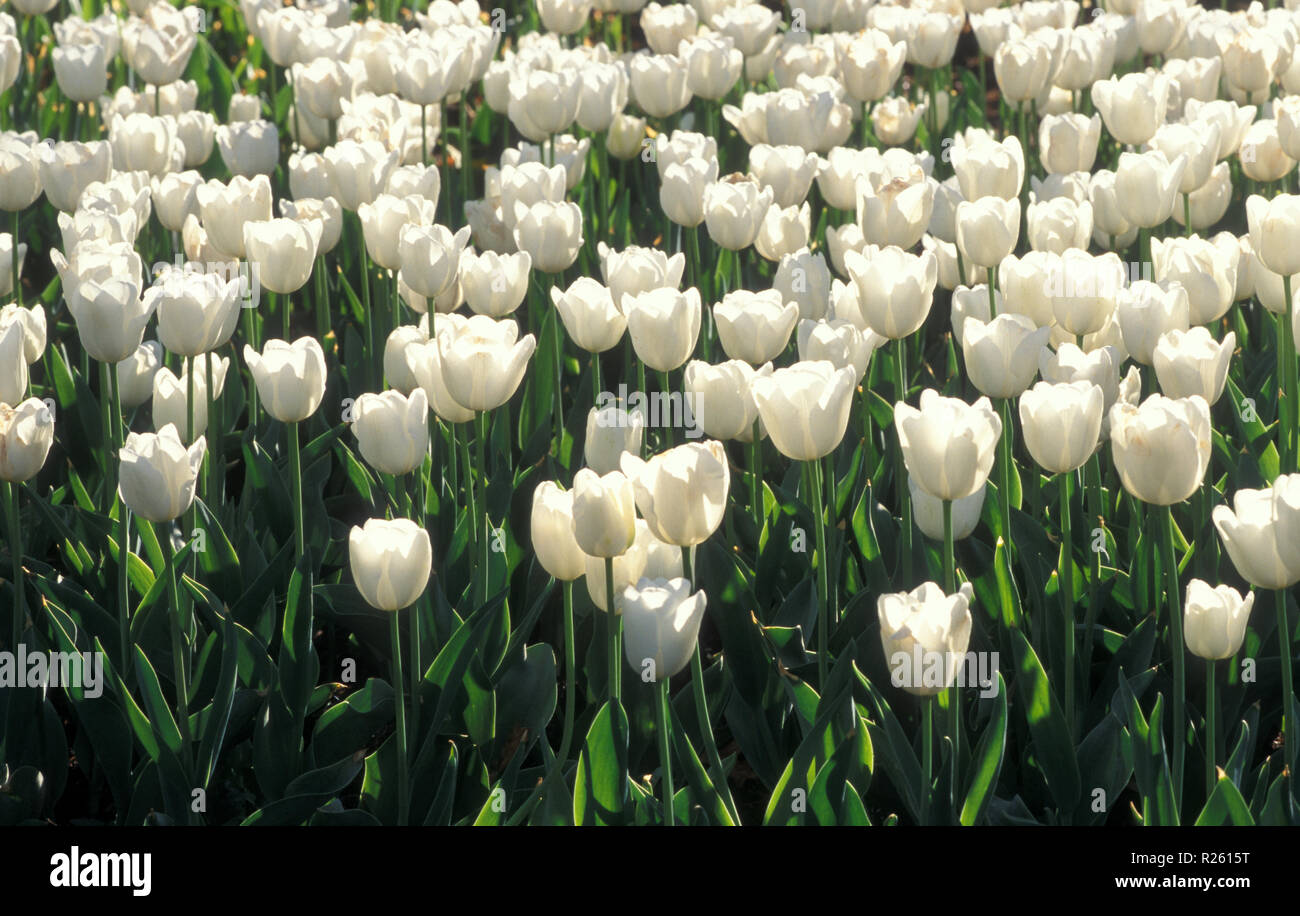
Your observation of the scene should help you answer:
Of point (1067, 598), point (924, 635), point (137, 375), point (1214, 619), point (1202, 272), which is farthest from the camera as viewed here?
point (137, 375)

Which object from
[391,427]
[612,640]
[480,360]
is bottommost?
[612,640]

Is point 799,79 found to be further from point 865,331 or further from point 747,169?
point 865,331

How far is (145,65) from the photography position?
156 inches

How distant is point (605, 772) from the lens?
188 cm

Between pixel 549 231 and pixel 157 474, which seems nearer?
pixel 157 474

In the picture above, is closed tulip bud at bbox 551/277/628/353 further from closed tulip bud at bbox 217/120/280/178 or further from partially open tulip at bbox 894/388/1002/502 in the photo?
closed tulip bud at bbox 217/120/280/178

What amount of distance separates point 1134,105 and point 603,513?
2.05 metres

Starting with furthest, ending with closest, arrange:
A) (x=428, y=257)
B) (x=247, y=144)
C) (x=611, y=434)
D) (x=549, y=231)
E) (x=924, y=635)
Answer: (x=247, y=144) → (x=549, y=231) → (x=428, y=257) → (x=611, y=434) → (x=924, y=635)

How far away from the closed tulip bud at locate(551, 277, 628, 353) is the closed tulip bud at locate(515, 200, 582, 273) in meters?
0.38

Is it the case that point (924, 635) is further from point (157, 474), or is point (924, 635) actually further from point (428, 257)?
point (428, 257)

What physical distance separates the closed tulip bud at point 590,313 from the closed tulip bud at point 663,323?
156mm

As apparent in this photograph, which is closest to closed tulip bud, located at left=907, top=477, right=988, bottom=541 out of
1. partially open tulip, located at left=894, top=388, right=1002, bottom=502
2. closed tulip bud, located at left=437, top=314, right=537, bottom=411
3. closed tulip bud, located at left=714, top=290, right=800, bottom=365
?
partially open tulip, located at left=894, top=388, right=1002, bottom=502

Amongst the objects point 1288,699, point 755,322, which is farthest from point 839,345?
point 1288,699
